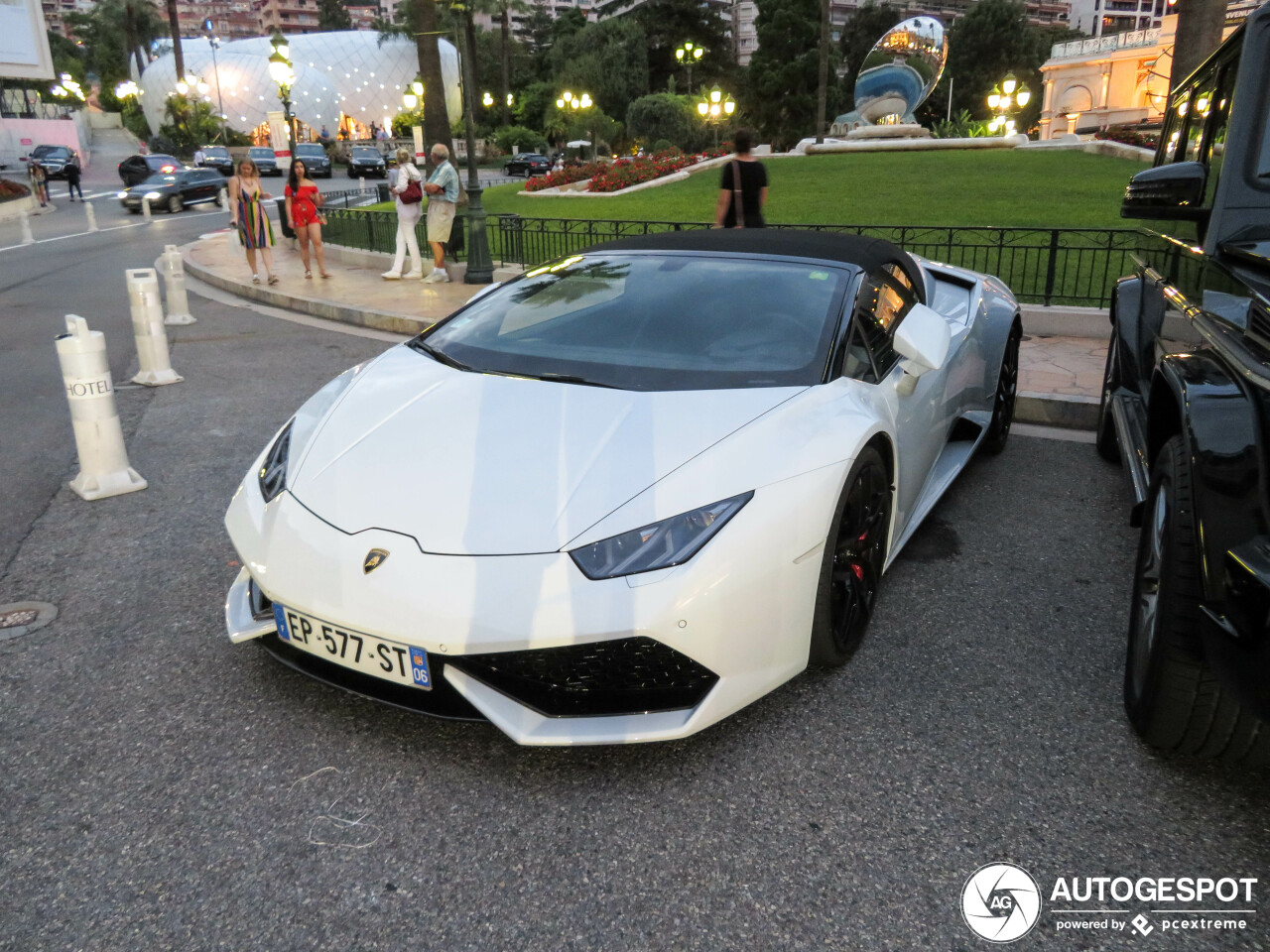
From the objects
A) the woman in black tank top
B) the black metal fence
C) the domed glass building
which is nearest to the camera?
the woman in black tank top

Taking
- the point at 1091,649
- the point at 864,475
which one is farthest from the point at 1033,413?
Answer: the point at 864,475

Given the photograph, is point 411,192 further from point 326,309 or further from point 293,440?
point 293,440

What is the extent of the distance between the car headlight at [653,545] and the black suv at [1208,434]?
1.12 meters

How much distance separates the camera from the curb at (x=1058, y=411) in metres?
6.22

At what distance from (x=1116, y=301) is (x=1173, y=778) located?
9.95 feet

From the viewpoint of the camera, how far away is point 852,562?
3.08 m

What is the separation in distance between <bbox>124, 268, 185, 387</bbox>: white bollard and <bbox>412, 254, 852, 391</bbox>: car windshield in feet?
13.8

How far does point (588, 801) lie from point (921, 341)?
2.00m

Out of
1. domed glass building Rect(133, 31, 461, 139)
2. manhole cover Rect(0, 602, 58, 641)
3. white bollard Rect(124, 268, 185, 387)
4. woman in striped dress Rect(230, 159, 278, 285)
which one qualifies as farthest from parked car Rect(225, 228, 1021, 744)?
domed glass building Rect(133, 31, 461, 139)

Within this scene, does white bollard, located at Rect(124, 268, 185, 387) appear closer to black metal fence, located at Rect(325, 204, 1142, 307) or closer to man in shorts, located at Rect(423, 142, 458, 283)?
black metal fence, located at Rect(325, 204, 1142, 307)

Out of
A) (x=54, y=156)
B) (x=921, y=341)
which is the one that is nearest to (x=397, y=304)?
(x=921, y=341)

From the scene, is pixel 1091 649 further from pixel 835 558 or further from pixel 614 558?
pixel 614 558

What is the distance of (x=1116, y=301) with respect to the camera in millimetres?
4879

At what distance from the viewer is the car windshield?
3283 millimetres
